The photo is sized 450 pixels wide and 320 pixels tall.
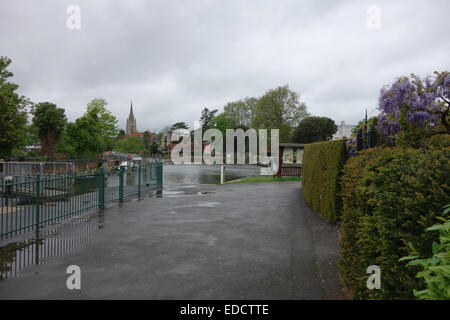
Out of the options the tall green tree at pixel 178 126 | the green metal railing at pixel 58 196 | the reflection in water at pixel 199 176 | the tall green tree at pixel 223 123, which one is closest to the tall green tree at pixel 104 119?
the reflection in water at pixel 199 176

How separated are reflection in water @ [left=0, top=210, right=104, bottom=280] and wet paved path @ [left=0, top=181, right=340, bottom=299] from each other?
9 cm

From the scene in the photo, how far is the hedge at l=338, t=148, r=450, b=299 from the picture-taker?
2445 mm

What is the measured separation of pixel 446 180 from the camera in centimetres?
241

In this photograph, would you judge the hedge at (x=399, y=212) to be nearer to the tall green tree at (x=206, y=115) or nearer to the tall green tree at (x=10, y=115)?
the tall green tree at (x=10, y=115)

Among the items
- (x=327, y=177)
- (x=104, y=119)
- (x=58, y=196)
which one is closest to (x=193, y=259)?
(x=327, y=177)

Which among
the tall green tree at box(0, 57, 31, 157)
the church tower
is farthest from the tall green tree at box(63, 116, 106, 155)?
the church tower

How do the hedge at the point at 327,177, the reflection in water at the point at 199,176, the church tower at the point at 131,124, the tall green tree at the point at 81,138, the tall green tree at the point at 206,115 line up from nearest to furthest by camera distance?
the hedge at the point at 327,177 < the reflection in water at the point at 199,176 < the tall green tree at the point at 81,138 < the tall green tree at the point at 206,115 < the church tower at the point at 131,124

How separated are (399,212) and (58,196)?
9232 millimetres

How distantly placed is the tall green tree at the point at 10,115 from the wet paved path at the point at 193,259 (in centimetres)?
2087

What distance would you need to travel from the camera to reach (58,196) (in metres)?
9.30

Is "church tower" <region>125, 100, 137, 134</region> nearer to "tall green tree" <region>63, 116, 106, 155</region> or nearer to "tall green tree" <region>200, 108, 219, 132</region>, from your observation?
"tall green tree" <region>200, 108, 219, 132</region>

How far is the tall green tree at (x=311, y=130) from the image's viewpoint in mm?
56531
